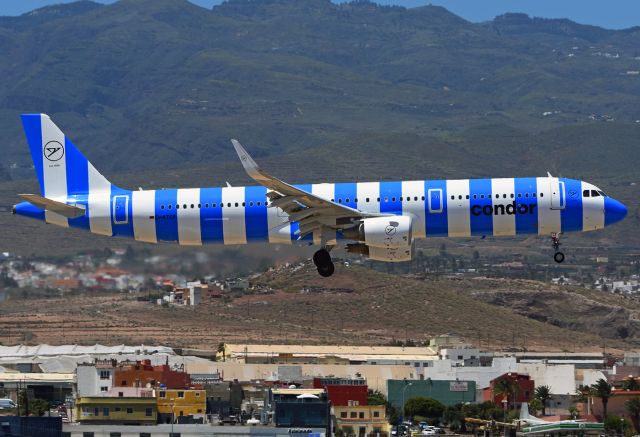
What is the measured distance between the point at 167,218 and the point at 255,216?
3.93 meters

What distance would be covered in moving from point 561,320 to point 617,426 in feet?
296

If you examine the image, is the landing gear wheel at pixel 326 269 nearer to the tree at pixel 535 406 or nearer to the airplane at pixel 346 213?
the airplane at pixel 346 213

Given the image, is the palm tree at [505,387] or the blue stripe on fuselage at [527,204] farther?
the palm tree at [505,387]

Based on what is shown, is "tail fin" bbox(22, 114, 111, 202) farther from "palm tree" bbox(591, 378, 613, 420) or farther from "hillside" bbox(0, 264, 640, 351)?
"hillside" bbox(0, 264, 640, 351)

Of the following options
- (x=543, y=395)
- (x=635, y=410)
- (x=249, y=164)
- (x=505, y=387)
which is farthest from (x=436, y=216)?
(x=543, y=395)

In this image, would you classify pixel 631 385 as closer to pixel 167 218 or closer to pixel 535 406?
pixel 535 406

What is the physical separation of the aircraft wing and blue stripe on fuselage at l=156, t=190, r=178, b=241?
14.8ft

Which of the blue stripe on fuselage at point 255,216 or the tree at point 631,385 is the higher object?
the blue stripe on fuselage at point 255,216

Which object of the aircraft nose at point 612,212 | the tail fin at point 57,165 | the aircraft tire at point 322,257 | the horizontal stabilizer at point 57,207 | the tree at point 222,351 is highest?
the tail fin at point 57,165

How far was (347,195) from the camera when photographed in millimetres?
64062

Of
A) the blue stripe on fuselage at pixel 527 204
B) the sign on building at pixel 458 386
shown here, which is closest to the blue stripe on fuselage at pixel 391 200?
the blue stripe on fuselage at pixel 527 204

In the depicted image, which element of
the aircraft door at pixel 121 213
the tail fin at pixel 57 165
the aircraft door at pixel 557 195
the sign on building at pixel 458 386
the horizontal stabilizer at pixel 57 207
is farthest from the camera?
the sign on building at pixel 458 386

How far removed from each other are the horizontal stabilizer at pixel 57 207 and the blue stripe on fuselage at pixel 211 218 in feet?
17.3

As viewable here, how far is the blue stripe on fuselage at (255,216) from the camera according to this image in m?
64.6
